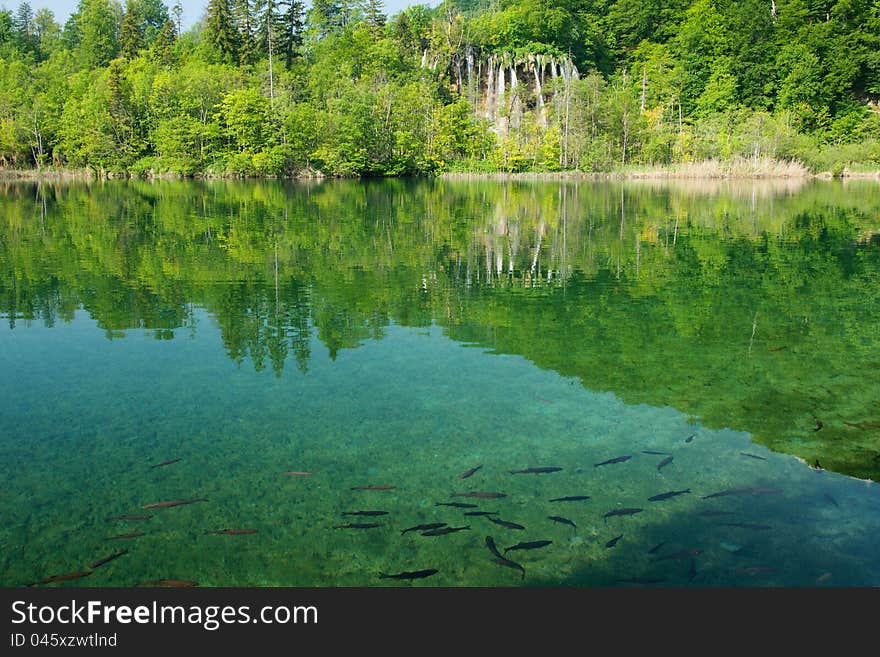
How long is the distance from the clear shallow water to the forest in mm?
49350

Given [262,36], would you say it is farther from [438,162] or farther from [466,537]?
[466,537]

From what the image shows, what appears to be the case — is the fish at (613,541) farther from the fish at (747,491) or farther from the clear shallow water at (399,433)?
the fish at (747,491)

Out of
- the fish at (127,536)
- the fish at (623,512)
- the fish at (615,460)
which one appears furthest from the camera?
the fish at (615,460)

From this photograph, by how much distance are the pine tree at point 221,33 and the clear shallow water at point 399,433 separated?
237 feet

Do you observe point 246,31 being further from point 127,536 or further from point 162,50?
point 127,536

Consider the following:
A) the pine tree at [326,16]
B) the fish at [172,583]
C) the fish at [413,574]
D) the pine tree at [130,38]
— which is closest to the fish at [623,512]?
the fish at [413,574]

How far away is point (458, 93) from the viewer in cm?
8206

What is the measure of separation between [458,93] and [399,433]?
80995mm

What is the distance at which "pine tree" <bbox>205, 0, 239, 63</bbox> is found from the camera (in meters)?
77.3

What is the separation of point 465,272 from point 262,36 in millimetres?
77630

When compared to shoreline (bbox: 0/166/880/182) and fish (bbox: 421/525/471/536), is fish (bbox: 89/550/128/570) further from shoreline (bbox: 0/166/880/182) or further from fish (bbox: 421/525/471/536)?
shoreline (bbox: 0/166/880/182)

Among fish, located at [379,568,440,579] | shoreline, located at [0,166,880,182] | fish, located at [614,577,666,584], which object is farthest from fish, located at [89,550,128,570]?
shoreline, located at [0,166,880,182]

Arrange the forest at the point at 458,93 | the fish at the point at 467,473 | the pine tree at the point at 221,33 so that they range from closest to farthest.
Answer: the fish at the point at 467,473, the forest at the point at 458,93, the pine tree at the point at 221,33

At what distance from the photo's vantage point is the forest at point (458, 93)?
61.0 metres
